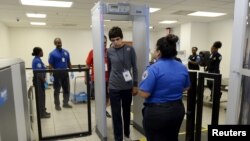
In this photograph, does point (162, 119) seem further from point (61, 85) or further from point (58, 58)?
point (58, 58)

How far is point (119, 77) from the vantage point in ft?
8.55

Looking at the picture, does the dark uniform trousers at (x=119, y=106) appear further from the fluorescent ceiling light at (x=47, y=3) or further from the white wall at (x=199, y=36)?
the white wall at (x=199, y=36)

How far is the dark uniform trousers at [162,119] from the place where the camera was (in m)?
1.73

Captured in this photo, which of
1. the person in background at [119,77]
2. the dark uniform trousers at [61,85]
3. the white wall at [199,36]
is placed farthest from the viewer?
the white wall at [199,36]

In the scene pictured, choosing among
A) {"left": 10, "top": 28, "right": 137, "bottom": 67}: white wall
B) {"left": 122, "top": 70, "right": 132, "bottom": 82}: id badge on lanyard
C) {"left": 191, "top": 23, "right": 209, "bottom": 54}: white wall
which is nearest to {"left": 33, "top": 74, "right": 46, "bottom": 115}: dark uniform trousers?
{"left": 122, "top": 70, "right": 132, "bottom": 82}: id badge on lanyard

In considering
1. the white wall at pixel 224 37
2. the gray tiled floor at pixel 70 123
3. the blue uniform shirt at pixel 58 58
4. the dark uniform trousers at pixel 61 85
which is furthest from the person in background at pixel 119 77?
the white wall at pixel 224 37

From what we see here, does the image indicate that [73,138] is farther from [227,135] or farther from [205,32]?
[205,32]

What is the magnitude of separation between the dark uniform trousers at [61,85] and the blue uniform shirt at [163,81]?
73.9 inches

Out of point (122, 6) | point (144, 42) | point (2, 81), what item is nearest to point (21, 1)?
point (122, 6)

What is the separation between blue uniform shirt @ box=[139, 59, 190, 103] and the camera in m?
1.69

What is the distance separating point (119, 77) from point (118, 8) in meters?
1.00

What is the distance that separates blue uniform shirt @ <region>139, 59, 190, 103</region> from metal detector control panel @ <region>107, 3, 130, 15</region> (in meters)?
1.41

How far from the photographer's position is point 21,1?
4871 millimetres

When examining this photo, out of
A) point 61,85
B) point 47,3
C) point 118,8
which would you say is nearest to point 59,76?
point 61,85
